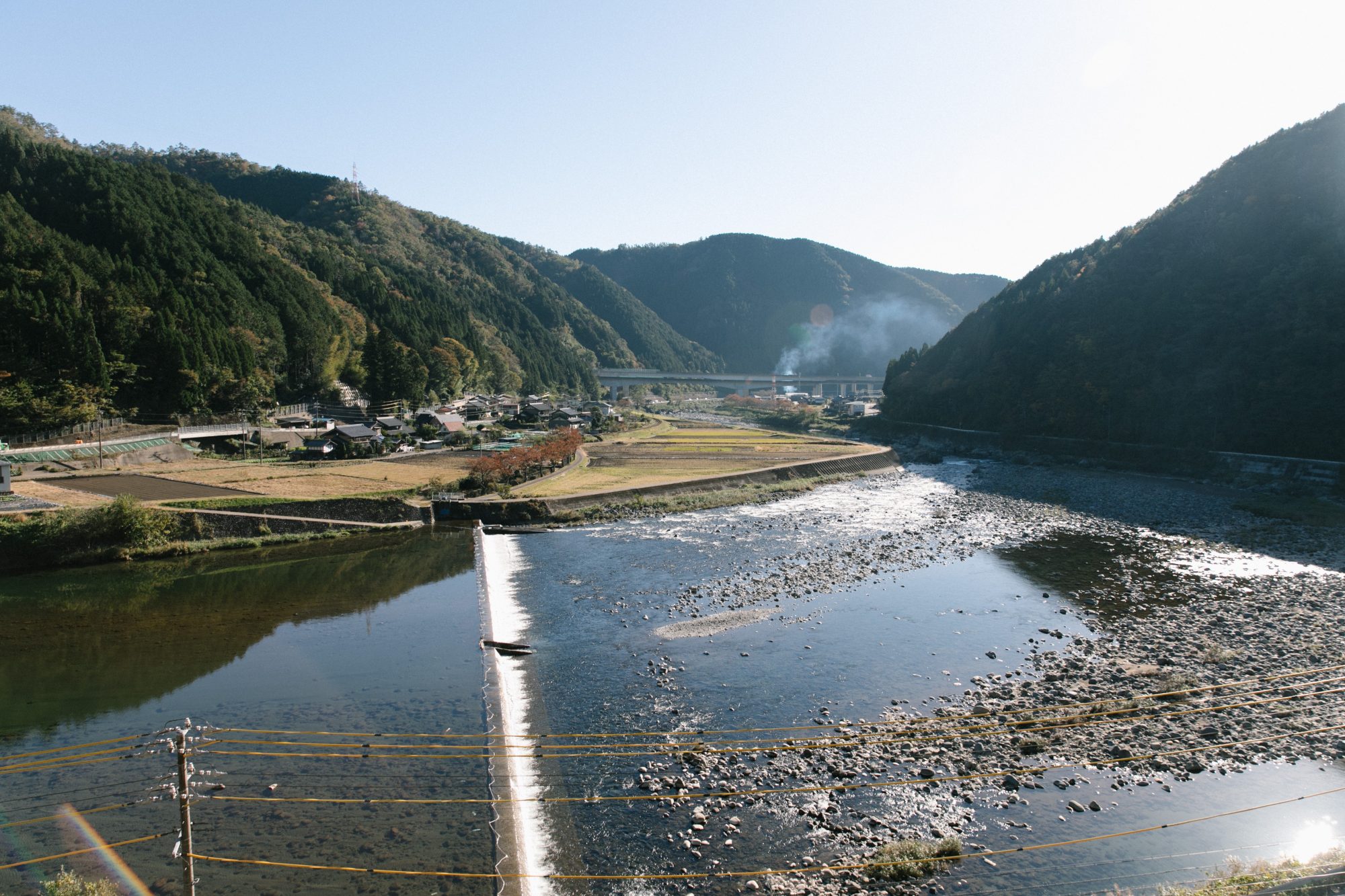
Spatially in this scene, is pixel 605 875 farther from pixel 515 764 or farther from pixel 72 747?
pixel 72 747

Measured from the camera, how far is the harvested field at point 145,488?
26667 millimetres

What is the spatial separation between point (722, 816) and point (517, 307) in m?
114

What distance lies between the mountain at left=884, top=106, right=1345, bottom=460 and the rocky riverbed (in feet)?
Answer: 71.6

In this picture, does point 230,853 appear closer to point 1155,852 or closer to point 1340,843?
point 1155,852

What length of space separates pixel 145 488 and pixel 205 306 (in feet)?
97.7

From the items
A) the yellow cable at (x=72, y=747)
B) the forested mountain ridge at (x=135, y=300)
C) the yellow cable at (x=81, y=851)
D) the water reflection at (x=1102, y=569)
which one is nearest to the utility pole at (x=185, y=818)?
the yellow cable at (x=81, y=851)

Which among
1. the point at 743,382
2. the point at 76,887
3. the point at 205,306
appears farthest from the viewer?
the point at 743,382

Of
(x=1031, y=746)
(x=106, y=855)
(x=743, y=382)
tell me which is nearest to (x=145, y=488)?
(x=106, y=855)

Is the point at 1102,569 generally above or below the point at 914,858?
below

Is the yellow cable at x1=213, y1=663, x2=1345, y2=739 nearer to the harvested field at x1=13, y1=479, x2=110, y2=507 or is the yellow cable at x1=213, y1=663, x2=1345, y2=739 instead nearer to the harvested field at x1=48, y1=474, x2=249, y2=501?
the harvested field at x1=13, y1=479, x2=110, y2=507

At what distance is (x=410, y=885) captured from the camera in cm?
811

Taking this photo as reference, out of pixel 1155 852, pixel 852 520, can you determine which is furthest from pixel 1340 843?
pixel 852 520

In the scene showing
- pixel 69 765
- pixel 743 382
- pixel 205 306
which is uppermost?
pixel 205 306

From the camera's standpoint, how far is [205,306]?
51.7m
